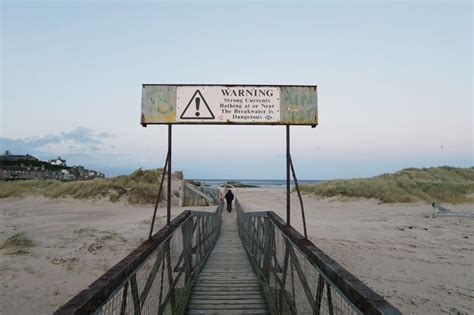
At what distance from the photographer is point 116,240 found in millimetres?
9812

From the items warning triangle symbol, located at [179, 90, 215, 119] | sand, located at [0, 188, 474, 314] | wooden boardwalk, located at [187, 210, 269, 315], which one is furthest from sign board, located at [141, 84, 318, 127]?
sand, located at [0, 188, 474, 314]

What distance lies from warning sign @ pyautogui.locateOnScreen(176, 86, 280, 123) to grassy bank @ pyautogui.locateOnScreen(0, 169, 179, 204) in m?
16.8

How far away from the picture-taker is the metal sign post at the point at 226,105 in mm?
4348

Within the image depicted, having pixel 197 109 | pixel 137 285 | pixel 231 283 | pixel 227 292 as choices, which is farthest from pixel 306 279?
pixel 197 109

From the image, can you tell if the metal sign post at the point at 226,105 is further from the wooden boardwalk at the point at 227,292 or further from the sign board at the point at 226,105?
the wooden boardwalk at the point at 227,292

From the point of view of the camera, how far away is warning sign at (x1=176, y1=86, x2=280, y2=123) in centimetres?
435

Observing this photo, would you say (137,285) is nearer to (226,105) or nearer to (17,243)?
(226,105)

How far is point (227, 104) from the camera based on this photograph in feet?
14.3

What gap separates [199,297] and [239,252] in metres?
4.24

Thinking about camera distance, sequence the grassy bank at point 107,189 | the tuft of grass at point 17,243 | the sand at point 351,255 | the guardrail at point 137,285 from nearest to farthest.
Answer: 1. the guardrail at point 137,285
2. the sand at point 351,255
3. the tuft of grass at point 17,243
4. the grassy bank at point 107,189

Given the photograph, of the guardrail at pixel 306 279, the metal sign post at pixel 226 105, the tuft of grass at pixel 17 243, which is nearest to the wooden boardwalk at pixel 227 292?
the guardrail at pixel 306 279

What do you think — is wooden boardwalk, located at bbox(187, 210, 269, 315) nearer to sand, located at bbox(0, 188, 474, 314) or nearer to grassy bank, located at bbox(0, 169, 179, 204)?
sand, located at bbox(0, 188, 474, 314)

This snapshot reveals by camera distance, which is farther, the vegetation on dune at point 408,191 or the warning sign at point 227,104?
the vegetation on dune at point 408,191

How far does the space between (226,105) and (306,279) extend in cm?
242
